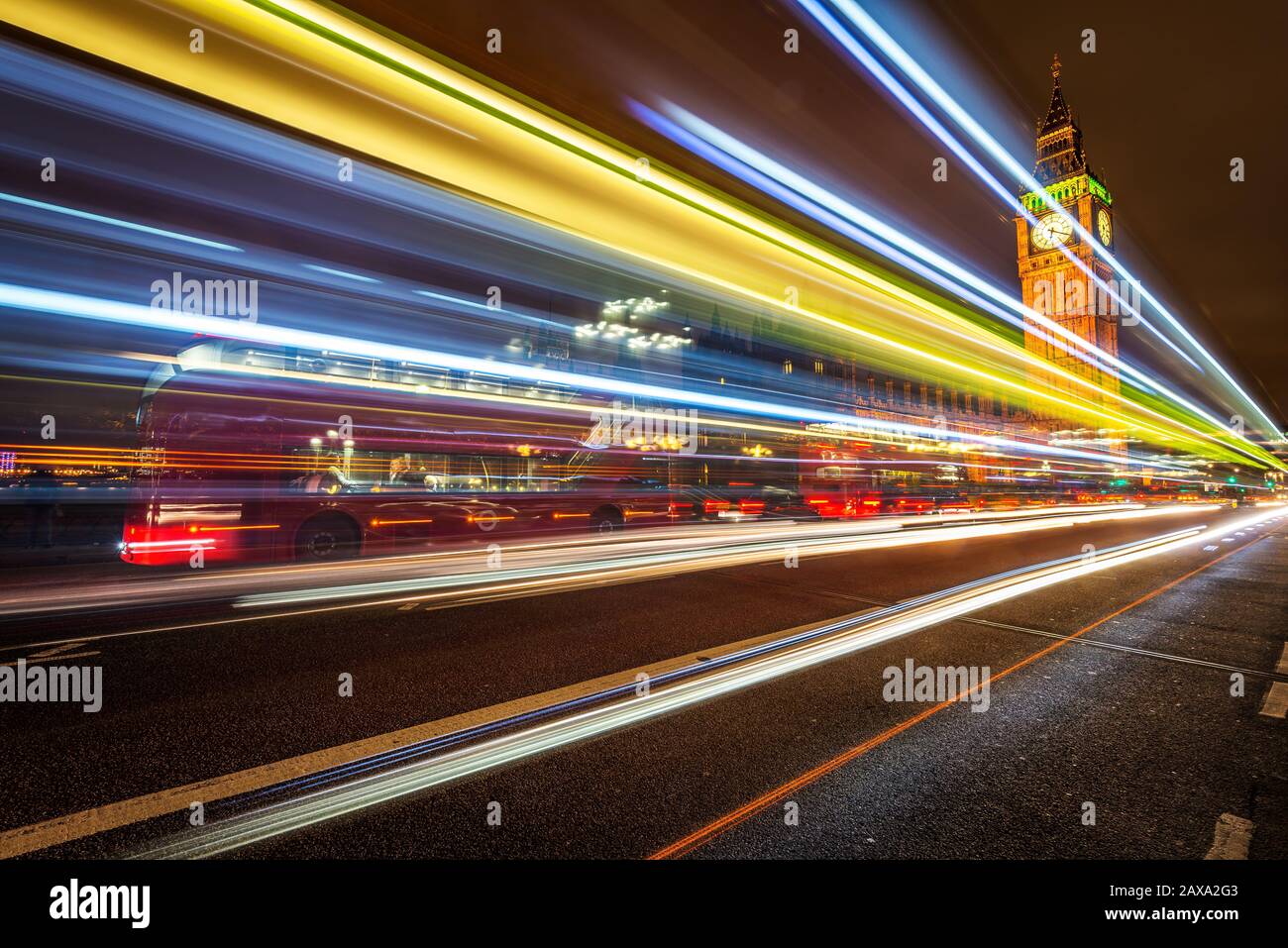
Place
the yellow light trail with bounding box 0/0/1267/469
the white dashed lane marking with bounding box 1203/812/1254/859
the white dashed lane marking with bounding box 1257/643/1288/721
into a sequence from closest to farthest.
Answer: the white dashed lane marking with bounding box 1203/812/1254/859, the white dashed lane marking with bounding box 1257/643/1288/721, the yellow light trail with bounding box 0/0/1267/469

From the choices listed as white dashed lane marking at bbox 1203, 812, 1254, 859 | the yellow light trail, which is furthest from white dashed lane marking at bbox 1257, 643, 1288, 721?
the yellow light trail

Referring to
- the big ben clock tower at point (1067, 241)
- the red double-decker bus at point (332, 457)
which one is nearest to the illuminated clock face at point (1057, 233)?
the big ben clock tower at point (1067, 241)

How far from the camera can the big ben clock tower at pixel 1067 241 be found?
8231 cm

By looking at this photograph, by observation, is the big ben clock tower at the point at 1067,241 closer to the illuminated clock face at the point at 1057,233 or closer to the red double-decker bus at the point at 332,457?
the illuminated clock face at the point at 1057,233

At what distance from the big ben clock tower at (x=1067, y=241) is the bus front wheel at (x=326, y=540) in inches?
3867

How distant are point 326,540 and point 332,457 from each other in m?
1.46

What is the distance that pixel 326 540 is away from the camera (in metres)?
9.43

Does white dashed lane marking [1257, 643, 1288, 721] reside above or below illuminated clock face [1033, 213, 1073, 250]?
below

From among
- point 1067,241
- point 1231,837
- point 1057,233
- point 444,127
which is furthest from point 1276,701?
point 1067,241

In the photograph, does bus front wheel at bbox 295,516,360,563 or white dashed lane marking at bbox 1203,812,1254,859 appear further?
bus front wheel at bbox 295,516,360,563

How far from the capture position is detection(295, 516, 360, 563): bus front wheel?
9.11 metres

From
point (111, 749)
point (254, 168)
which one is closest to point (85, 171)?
point (254, 168)

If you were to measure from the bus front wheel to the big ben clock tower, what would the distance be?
3867 inches

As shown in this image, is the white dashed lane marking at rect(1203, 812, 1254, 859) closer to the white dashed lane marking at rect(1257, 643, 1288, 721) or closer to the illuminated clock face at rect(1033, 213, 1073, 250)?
the white dashed lane marking at rect(1257, 643, 1288, 721)
